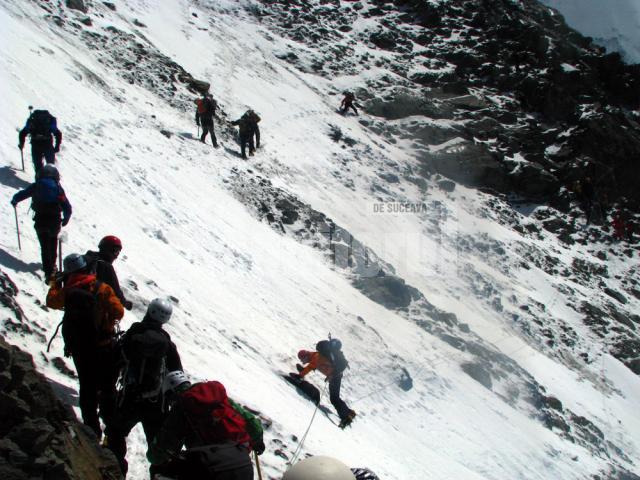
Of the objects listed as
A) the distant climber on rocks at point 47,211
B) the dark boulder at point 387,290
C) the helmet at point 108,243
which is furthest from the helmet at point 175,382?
→ the dark boulder at point 387,290

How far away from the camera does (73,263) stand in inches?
197

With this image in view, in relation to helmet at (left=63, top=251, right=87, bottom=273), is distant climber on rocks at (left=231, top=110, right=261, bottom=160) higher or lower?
lower

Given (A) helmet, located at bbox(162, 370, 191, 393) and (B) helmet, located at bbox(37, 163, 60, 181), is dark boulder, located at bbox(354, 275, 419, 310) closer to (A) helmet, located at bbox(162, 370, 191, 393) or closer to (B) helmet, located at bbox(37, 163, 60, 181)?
(B) helmet, located at bbox(37, 163, 60, 181)

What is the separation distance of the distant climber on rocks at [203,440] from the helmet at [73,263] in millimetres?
1815

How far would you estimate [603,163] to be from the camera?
32.6 meters

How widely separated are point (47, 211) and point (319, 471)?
17.3 feet

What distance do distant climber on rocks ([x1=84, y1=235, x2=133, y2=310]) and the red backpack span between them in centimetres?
182

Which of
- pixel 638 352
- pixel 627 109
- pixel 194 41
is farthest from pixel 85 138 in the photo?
pixel 627 109

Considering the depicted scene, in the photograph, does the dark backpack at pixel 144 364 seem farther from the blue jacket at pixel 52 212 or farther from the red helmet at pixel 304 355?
the red helmet at pixel 304 355

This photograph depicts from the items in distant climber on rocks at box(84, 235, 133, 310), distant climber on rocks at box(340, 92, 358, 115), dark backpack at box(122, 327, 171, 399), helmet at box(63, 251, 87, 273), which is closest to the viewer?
dark backpack at box(122, 327, 171, 399)

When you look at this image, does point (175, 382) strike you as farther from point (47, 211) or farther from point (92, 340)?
point (47, 211)

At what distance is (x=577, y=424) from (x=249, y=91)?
60.1 ft

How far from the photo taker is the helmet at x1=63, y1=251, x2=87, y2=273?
500 cm

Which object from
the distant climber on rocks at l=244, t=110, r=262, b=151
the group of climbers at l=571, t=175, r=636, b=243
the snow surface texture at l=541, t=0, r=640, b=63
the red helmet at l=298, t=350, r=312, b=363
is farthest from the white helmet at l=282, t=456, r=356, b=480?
the snow surface texture at l=541, t=0, r=640, b=63
